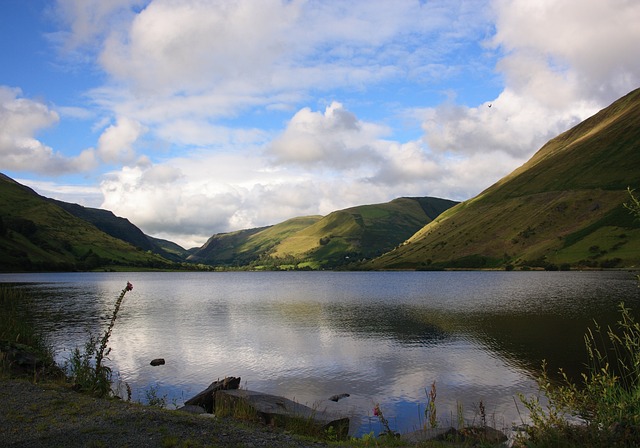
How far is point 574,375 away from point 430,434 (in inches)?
857

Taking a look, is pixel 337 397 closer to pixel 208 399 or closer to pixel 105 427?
pixel 208 399

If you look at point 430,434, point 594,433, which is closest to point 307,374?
point 430,434

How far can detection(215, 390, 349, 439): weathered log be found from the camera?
65.8 ft

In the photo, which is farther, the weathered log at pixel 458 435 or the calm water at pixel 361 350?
the calm water at pixel 361 350

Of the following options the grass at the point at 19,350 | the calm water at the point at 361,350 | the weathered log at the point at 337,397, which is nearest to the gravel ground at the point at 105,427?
the grass at the point at 19,350

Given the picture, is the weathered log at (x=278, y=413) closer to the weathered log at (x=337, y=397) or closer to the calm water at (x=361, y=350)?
the calm water at (x=361, y=350)

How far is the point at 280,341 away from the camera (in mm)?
54594

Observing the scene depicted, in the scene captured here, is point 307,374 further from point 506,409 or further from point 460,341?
point 460,341

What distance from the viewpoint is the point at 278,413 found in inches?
826

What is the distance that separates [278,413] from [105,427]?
8.58m

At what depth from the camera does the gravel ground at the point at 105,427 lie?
13.2 m

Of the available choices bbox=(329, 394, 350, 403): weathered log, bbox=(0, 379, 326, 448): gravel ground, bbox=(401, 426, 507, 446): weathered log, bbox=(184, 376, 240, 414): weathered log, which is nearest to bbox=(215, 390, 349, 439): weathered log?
bbox=(184, 376, 240, 414): weathered log

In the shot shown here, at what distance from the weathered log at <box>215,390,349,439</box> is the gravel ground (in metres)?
3.17

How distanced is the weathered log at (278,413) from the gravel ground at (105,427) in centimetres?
317
